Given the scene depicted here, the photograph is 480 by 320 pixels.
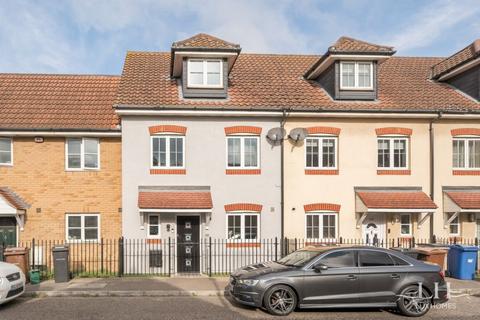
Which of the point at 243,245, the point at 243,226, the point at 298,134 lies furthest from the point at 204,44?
the point at 243,245

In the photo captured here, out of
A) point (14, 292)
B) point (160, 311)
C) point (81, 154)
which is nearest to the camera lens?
point (160, 311)

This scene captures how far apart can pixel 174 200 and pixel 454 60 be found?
523 inches

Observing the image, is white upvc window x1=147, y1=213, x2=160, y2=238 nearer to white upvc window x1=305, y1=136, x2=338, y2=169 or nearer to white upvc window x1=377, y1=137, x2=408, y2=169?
white upvc window x1=305, y1=136, x2=338, y2=169

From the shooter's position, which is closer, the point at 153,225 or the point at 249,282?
the point at 249,282

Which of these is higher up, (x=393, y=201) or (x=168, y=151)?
(x=168, y=151)

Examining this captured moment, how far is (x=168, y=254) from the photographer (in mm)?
14328

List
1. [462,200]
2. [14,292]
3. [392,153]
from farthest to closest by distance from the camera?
[392,153]
[462,200]
[14,292]

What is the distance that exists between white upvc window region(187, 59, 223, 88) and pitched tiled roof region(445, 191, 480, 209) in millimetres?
8961

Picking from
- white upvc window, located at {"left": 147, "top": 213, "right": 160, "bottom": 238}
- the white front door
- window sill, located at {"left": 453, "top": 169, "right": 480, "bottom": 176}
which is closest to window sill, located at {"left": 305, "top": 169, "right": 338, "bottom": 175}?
the white front door

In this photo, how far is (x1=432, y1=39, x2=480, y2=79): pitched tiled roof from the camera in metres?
17.8

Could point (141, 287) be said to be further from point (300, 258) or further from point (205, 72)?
point (205, 72)

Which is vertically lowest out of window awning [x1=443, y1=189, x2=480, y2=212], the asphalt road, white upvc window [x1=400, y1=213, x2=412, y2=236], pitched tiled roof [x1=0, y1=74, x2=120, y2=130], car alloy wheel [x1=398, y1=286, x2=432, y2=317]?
the asphalt road

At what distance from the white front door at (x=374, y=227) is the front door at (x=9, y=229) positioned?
39.2ft

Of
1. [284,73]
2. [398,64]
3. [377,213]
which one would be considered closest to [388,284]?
[377,213]
